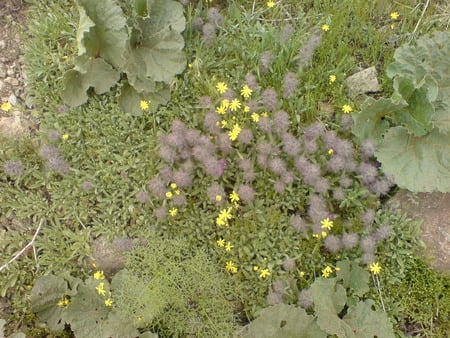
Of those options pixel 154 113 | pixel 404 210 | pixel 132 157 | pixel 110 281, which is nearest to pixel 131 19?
pixel 154 113

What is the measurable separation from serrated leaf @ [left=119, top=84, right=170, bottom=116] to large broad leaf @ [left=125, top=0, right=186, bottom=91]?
0.07 m

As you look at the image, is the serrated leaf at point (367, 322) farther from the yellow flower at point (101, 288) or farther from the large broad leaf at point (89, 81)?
the large broad leaf at point (89, 81)

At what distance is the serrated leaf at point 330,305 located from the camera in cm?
398

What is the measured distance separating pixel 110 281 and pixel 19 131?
5.06 ft

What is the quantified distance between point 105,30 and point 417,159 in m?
2.83

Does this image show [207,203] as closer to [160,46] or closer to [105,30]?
[160,46]

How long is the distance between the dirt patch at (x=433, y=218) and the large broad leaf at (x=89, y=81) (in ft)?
8.69

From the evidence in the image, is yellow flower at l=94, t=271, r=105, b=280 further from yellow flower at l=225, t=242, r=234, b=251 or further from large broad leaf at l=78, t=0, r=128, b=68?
large broad leaf at l=78, t=0, r=128, b=68

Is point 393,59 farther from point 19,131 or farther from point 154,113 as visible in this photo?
point 19,131

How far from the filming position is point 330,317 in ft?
13.3

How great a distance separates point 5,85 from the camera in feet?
15.5

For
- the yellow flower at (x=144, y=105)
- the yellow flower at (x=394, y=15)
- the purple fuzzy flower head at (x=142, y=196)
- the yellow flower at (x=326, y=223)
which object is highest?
the yellow flower at (x=394, y=15)

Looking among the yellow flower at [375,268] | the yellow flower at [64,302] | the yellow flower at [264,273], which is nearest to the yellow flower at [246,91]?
the yellow flower at [264,273]

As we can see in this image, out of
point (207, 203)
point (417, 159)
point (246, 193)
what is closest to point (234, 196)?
point (246, 193)
